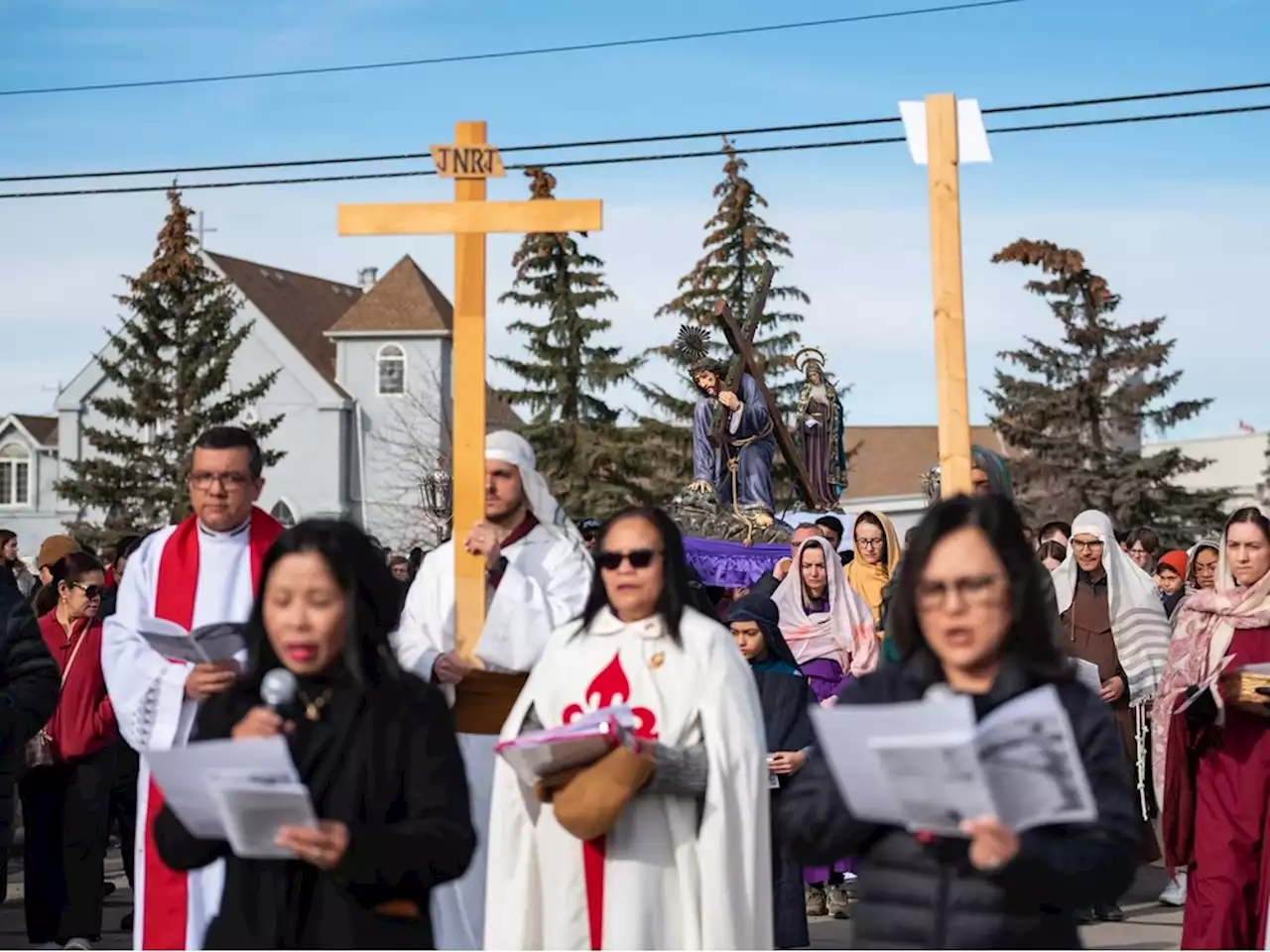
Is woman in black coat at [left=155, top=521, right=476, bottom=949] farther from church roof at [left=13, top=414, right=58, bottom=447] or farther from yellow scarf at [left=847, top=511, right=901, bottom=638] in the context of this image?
Answer: church roof at [left=13, top=414, right=58, bottom=447]

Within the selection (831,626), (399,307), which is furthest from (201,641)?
(399,307)

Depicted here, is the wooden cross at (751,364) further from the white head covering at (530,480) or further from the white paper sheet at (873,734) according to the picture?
the white paper sheet at (873,734)

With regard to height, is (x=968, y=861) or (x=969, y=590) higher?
(x=969, y=590)

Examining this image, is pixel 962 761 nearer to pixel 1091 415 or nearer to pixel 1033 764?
pixel 1033 764

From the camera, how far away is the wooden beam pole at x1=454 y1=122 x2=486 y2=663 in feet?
21.3

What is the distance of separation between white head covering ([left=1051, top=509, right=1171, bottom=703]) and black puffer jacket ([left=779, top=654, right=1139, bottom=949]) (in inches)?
282

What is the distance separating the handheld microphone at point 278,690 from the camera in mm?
4035

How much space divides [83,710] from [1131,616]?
5372mm

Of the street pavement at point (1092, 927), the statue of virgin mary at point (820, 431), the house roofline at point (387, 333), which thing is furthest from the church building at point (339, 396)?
the street pavement at point (1092, 927)

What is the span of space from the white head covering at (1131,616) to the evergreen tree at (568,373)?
3342 cm

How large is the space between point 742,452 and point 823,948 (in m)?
9.89

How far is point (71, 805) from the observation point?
953 cm

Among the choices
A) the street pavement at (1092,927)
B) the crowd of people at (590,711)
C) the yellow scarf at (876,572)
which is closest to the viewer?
the crowd of people at (590,711)

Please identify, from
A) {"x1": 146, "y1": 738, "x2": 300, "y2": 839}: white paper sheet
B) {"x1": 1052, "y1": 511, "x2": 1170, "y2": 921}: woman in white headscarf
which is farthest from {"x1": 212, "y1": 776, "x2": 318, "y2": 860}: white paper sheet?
{"x1": 1052, "y1": 511, "x2": 1170, "y2": 921}: woman in white headscarf
